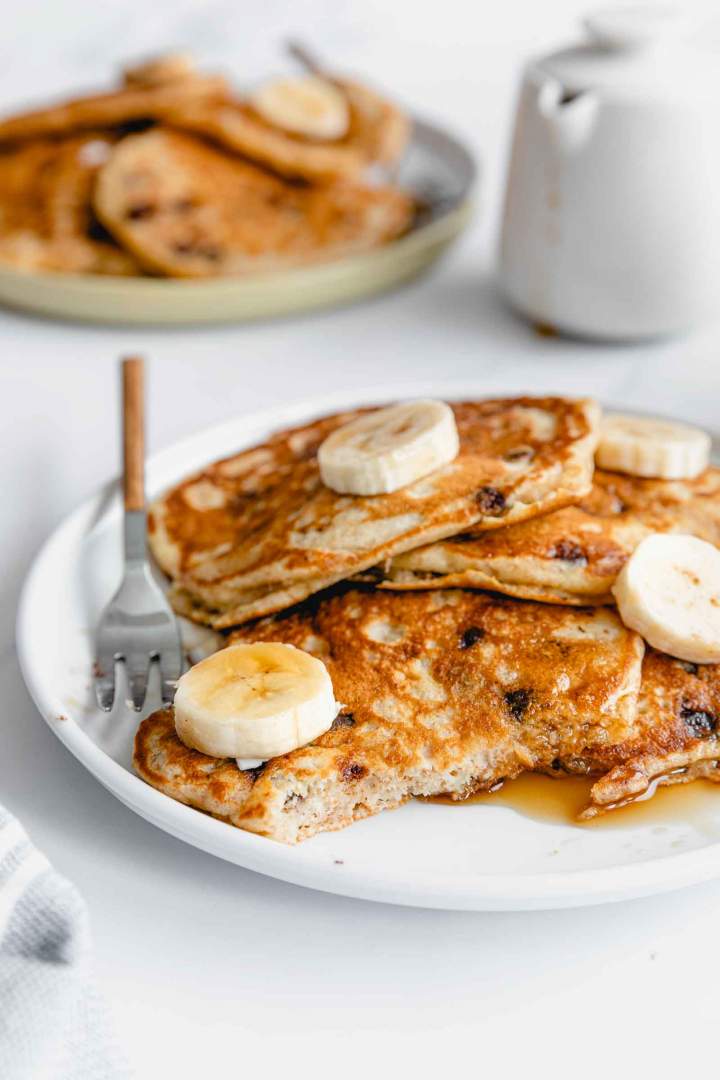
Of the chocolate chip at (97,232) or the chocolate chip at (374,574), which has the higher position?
the chocolate chip at (374,574)

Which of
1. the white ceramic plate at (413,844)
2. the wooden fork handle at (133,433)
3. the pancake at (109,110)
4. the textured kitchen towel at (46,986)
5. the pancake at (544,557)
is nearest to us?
the textured kitchen towel at (46,986)

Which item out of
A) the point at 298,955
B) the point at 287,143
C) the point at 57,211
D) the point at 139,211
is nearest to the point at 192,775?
the point at 298,955


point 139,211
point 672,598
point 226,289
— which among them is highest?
point 672,598

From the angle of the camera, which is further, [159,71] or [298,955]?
[159,71]

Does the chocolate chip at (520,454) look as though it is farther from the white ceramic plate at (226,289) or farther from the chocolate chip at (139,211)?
the chocolate chip at (139,211)

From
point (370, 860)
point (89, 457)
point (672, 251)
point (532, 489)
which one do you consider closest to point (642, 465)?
point (532, 489)

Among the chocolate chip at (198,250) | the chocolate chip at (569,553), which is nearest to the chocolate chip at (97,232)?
the chocolate chip at (198,250)

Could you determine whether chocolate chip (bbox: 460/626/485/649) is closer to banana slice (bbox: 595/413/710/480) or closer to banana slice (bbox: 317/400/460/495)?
banana slice (bbox: 317/400/460/495)

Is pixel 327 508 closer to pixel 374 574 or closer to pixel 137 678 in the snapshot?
pixel 374 574
